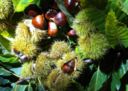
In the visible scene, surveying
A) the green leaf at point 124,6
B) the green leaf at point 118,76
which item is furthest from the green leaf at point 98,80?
the green leaf at point 124,6

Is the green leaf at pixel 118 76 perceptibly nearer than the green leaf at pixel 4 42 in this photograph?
Yes

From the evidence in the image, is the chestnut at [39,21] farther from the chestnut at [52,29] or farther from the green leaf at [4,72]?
the green leaf at [4,72]

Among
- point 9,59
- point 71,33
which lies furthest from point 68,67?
point 9,59

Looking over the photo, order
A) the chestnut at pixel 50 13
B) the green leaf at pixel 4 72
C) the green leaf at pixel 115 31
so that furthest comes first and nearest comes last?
the green leaf at pixel 4 72
the chestnut at pixel 50 13
the green leaf at pixel 115 31

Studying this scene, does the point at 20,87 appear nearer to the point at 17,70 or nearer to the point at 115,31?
the point at 17,70

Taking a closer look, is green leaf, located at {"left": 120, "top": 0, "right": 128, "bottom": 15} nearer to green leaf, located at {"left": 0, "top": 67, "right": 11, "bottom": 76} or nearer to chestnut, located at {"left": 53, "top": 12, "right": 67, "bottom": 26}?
chestnut, located at {"left": 53, "top": 12, "right": 67, "bottom": 26}

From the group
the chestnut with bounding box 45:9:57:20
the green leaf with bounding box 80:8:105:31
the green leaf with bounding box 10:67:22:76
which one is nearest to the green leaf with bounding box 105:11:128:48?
the green leaf with bounding box 80:8:105:31
